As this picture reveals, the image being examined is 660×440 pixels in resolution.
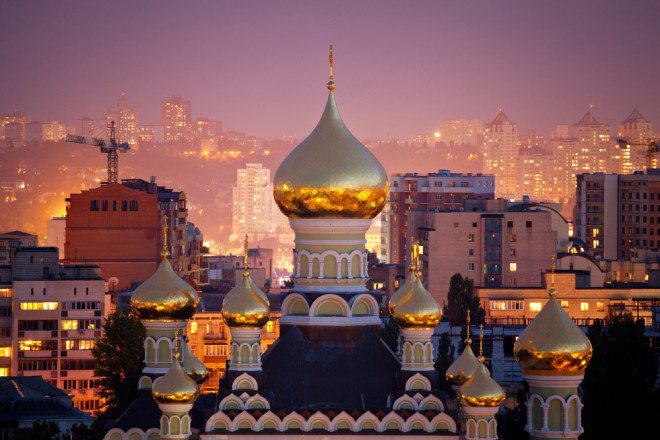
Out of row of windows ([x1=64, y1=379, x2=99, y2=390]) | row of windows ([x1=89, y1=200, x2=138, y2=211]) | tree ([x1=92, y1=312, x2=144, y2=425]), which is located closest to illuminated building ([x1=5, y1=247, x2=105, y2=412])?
row of windows ([x1=64, y1=379, x2=99, y2=390])

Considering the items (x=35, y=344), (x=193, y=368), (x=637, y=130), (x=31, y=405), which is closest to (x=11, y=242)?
(x=35, y=344)

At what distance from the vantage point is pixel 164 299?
33.4 m

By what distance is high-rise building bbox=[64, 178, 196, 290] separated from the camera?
291 ft

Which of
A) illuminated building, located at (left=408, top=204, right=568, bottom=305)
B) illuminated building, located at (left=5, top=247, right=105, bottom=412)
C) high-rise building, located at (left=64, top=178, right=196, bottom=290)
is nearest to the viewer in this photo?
illuminated building, located at (left=5, top=247, right=105, bottom=412)

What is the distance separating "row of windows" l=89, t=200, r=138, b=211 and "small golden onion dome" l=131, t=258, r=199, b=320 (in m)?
55.3

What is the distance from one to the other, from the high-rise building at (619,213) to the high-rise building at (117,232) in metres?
35.7

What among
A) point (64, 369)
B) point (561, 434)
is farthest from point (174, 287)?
point (64, 369)

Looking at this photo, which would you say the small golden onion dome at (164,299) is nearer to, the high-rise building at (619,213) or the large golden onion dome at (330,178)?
the large golden onion dome at (330,178)

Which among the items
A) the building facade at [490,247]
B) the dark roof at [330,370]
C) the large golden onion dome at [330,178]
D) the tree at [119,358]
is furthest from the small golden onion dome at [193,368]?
the building facade at [490,247]

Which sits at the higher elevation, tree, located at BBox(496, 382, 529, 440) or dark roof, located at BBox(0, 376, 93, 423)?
tree, located at BBox(496, 382, 529, 440)

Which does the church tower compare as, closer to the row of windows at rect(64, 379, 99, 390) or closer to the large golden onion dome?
the large golden onion dome

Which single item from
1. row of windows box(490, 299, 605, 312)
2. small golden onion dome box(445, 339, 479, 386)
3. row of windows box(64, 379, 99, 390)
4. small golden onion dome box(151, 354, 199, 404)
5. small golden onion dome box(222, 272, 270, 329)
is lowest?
row of windows box(64, 379, 99, 390)

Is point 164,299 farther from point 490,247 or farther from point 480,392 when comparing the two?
point 490,247

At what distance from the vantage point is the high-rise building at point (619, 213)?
11481 cm
